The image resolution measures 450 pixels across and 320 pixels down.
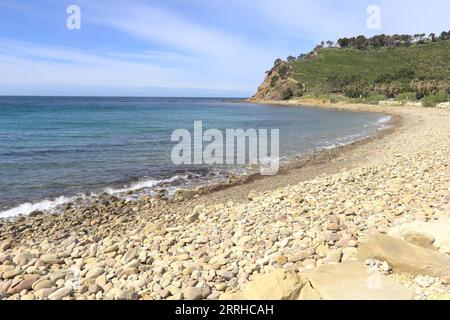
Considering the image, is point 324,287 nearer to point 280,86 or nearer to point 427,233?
point 427,233

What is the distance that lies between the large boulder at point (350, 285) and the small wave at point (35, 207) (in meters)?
9.38

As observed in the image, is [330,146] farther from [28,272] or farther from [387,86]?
[387,86]

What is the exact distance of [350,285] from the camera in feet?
15.8

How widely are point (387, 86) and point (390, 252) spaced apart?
295 ft

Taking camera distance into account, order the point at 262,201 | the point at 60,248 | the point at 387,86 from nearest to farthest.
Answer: the point at 60,248 → the point at 262,201 → the point at 387,86

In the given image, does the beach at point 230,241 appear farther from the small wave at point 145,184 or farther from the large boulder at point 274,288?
the small wave at point 145,184

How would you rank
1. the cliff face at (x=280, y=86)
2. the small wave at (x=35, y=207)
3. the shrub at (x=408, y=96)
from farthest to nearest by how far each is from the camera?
1. the cliff face at (x=280, y=86)
2. the shrub at (x=408, y=96)
3. the small wave at (x=35, y=207)

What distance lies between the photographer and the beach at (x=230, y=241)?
17.4ft

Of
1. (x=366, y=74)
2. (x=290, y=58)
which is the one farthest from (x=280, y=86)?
(x=290, y=58)

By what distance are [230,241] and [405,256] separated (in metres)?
3.21

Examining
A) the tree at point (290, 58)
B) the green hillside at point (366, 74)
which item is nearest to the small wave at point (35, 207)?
the green hillside at point (366, 74)

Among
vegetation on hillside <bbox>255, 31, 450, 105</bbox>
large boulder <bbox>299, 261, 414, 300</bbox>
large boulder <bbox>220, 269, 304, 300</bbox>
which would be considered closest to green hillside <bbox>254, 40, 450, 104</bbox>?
vegetation on hillside <bbox>255, 31, 450, 105</bbox>
